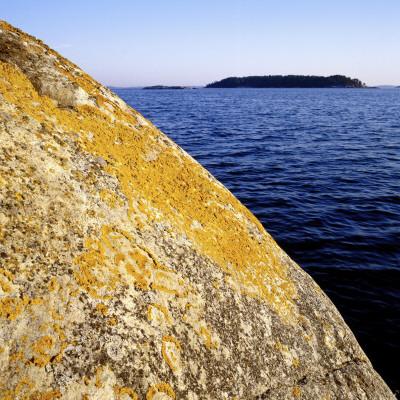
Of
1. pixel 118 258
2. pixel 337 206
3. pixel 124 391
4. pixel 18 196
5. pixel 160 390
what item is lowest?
pixel 337 206

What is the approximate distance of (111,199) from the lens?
8.54 ft

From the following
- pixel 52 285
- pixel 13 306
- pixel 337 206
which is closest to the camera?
pixel 13 306

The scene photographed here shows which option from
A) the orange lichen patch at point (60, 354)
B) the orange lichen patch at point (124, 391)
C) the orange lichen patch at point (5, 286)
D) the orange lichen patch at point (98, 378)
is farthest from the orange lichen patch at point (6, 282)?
the orange lichen patch at point (124, 391)

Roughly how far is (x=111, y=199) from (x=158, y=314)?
1105 mm

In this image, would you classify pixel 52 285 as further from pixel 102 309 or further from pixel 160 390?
pixel 160 390

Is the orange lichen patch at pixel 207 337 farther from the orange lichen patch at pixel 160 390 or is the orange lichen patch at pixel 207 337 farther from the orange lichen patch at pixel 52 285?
the orange lichen patch at pixel 52 285

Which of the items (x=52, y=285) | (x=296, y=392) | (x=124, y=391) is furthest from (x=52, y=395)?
(x=296, y=392)

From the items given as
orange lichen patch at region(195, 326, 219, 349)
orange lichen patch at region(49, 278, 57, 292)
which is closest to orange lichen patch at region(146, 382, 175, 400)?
orange lichen patch at region(195, 326, 219, 349)

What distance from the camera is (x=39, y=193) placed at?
88.3 inches

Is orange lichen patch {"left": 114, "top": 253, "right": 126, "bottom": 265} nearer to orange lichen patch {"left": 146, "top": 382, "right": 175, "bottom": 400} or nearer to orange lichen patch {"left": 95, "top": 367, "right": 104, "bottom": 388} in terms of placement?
orange lichen patch {"left": 95, "top": 367, "right": 104, "bottom": 388}

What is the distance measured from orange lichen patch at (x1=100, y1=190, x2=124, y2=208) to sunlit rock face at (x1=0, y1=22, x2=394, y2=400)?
2cm

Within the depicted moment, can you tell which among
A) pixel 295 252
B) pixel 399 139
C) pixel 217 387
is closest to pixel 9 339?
pixel 217 387

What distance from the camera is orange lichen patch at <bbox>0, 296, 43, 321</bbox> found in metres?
1.72

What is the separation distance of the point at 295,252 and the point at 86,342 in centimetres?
793
